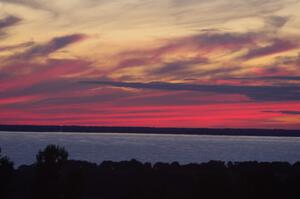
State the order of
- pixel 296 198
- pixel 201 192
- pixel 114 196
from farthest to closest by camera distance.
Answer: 1. pixel 114 196
2. pixel 296 198
3. pixel 201 192

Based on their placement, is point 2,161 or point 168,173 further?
point 168,173

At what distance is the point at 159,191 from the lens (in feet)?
102

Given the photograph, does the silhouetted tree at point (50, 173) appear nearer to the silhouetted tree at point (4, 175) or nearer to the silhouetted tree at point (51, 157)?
the silhouetted tree at point (51, 157)

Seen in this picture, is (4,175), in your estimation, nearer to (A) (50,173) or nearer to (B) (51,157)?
(A) (50,173)

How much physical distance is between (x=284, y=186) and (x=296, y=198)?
3.37 ft

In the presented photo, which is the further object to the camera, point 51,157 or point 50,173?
point 51,157

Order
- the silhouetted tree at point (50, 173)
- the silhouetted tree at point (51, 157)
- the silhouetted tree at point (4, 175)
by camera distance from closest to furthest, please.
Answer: the silhouetted tree at point (50, 173) → the silhouetted tree at point (4, 175) → the silhouetted tree at point (51, 157)

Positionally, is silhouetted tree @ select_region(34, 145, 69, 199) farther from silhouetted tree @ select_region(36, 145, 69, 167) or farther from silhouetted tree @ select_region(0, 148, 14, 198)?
silhouetted tree @ select_region(0, 148, 14, 198)

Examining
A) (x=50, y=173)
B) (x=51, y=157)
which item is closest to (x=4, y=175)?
(x=50, y=173)

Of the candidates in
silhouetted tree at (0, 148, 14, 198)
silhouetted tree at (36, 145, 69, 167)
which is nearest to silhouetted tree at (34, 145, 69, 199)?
silhouetted tree at (36, 145, 69, 167)

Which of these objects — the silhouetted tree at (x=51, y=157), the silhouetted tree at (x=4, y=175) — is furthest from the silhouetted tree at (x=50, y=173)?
the silhouetted tree at (x=4, y=175)

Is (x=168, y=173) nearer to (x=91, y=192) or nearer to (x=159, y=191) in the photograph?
(x=91, y=192)

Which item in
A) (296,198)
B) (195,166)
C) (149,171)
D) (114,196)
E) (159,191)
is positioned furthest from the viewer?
(195,166)

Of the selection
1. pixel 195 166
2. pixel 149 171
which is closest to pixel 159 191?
pixel 149 171
